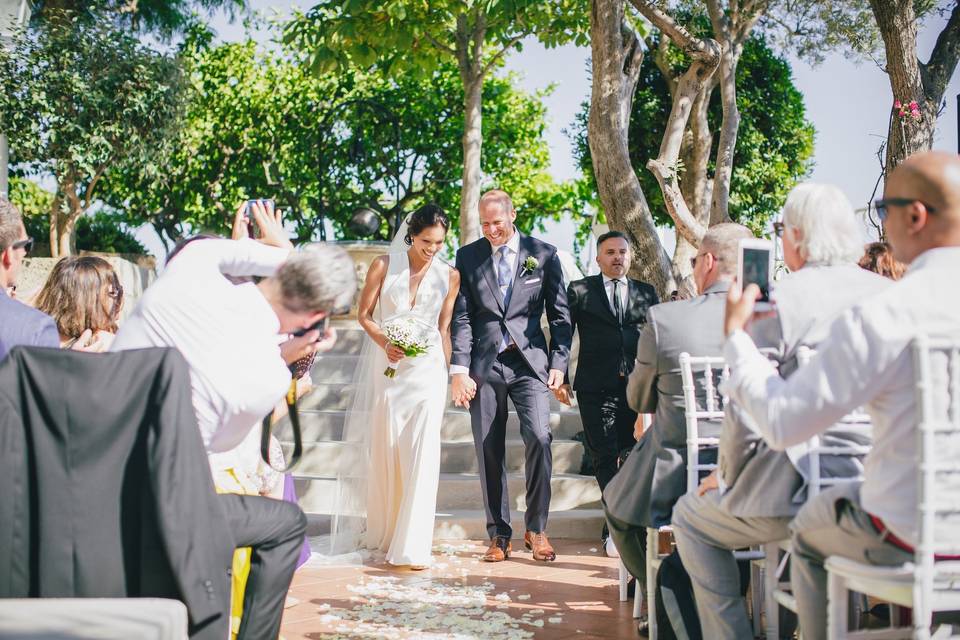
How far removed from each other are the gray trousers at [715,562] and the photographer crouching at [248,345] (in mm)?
1382

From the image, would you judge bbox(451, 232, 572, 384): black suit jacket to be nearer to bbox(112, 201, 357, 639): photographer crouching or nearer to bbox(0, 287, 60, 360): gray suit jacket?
bbox(112, 201, 357, 639): photographer crouching

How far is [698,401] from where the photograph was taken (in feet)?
13.4

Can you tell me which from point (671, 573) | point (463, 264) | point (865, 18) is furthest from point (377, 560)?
point (865, 18)

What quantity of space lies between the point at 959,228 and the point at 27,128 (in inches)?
508

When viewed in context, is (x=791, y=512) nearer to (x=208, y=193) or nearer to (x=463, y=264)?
(x=463, y=264)

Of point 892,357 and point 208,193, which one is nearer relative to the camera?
point 892,357

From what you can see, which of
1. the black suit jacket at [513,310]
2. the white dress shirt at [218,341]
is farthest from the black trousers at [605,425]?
the white dress shirt at [218,341]

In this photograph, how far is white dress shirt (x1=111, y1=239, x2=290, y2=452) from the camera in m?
3.02

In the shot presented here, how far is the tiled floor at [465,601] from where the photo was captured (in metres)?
4.69

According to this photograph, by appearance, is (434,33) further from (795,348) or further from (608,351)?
(795,348)

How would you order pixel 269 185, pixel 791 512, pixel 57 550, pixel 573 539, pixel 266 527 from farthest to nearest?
pixel 269 185, pixel 573 539, pixel 266 527, pixel 791 512, pixel 57 550

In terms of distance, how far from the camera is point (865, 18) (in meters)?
15.2

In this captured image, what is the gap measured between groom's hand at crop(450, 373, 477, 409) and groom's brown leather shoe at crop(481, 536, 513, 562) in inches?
36.5

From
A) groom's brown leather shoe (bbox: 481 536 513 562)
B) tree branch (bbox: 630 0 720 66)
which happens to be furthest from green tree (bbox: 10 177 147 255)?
groom's brown leather shoe (bbox: 481 536 513 562)
